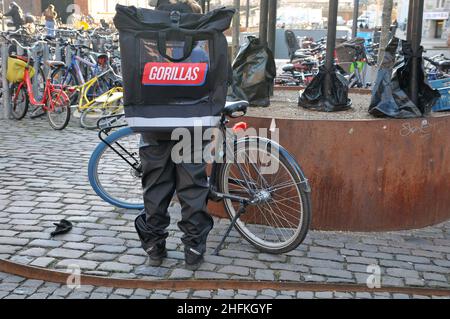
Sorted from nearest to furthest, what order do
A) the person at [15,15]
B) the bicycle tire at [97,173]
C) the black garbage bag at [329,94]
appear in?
the bicycle tire at [97,173]
the black garbage bag at [329,94]
the person at [15,15]

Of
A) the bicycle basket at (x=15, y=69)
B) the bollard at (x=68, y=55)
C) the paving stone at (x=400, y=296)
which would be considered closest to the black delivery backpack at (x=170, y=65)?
the paving stone at (x=400, y=296)

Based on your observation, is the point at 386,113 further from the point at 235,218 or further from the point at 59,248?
the point at 59,248

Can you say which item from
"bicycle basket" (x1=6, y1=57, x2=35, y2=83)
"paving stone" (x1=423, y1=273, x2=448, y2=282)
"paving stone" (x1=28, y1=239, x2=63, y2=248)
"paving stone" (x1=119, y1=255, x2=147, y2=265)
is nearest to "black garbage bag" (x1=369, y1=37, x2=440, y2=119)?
"paving stone" (x1=423, y1=273, x2=448, y2=282)

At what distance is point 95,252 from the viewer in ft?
13.4

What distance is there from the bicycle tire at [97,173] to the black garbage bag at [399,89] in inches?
83.8

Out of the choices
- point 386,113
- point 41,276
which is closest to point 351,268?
point 386,113

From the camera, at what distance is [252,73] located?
5348 mm

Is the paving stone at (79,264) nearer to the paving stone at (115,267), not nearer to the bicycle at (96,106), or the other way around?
the paving stone at (115,267)

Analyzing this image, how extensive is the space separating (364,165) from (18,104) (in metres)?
6.58

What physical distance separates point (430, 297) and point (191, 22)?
2.31m

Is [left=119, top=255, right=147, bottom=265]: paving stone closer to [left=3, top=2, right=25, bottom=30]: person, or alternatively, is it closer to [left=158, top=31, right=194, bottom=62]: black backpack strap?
[left=158, top=31, right=194, bottom=62]: black backpack strap

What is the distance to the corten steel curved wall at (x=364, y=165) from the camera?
4391 mm

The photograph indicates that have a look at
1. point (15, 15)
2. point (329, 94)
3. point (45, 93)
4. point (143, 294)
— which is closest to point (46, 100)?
point (45, 93)

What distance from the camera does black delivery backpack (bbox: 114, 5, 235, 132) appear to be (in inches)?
139
